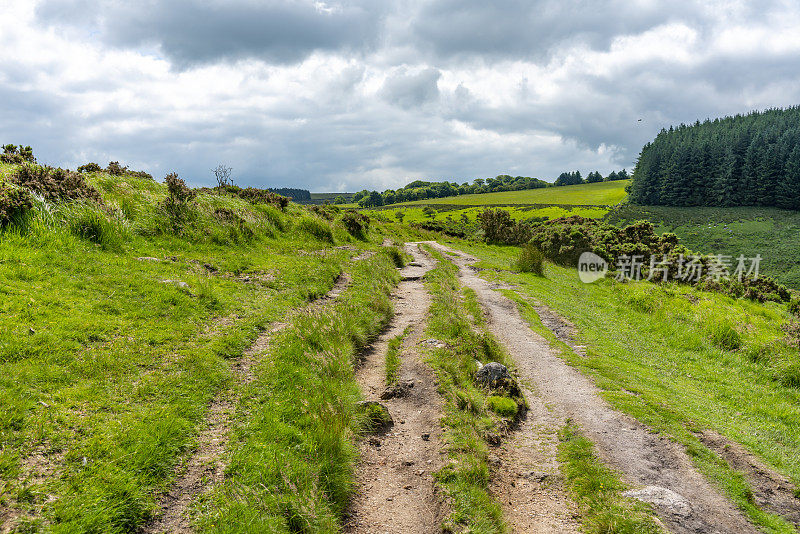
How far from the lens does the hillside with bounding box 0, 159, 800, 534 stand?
547 centimetres

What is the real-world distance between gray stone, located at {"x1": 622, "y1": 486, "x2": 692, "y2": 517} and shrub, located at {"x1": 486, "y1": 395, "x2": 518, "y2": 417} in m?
3.22

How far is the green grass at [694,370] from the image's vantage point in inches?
353

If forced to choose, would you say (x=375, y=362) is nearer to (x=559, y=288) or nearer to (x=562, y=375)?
(x=562, y=375)

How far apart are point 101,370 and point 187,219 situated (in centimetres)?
1236

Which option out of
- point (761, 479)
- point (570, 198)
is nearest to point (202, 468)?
point (761, 479)

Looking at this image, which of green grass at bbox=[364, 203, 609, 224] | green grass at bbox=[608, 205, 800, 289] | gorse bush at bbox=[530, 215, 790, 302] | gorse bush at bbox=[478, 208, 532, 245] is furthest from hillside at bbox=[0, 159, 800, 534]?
green grass at bbox=[364, 203, 609, 224]

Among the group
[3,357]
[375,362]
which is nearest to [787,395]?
[375,362]

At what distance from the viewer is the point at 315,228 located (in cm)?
2761

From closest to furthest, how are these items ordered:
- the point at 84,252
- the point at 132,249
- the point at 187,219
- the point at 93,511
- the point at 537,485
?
the point at 93,511 < the point at 537,485 < the point at 84,252 < the point at 132,249 < the point at 187,219

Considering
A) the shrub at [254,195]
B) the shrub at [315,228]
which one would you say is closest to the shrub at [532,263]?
the shrub at [315,228]

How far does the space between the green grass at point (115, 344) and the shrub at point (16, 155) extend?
9.28 ft

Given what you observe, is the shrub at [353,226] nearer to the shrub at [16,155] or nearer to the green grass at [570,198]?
the shrub at [16,155]

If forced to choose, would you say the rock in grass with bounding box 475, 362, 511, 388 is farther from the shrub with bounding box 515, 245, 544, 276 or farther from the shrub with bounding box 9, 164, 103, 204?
the shrub with bounding box 515, 245, 544, 276

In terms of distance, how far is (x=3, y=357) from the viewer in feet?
21.0
